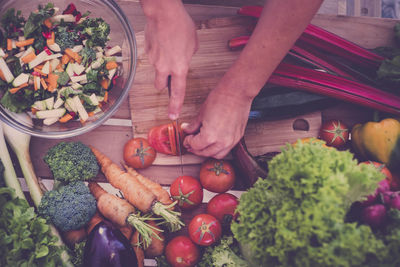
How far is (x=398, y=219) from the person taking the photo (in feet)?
2.85

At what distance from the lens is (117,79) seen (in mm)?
1284

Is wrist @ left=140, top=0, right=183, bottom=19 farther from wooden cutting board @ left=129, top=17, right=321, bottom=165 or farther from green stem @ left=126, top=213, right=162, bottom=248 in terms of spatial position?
green stem @ left=126, top=213, right=162, bottom=248

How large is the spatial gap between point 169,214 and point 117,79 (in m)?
0.56

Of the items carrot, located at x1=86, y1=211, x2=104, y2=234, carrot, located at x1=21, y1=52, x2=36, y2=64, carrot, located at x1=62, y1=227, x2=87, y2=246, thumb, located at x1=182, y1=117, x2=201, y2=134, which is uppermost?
carrot, located at x1=21, y1=52, x2=36, y2=64

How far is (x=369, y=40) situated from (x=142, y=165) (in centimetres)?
109

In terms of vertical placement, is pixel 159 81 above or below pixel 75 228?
above

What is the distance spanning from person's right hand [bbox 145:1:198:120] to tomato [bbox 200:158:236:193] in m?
0.31

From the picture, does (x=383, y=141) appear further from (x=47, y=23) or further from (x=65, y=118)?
(x=47, y=23)

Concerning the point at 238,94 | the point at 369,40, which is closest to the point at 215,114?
the point at 238,94

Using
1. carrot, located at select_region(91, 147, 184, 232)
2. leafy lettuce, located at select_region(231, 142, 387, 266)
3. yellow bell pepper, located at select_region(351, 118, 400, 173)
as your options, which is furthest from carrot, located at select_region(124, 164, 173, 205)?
yellow bell pepper, located at select_region(351, 118, 400, 173)

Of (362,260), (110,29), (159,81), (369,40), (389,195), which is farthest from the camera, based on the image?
(369,40)

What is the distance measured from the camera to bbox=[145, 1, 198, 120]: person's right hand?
3.53ft

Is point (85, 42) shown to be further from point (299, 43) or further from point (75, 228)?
point (299, 43)

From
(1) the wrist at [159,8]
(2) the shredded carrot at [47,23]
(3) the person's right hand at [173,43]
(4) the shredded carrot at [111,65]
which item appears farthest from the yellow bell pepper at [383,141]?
(2) the shredded carrot at [47,23]
